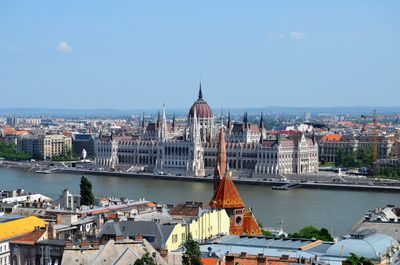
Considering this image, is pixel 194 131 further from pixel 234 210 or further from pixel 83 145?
pixel 234 210

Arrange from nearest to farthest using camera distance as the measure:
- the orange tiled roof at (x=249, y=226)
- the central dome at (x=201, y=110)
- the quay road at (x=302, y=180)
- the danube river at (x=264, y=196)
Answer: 1. the orange tiled roof at (x=249, y=226)
2. the danube river at (x=264, y=196)
3. the quay road at (x=302, y=180)
4. the central dome at (x=201, y=110)

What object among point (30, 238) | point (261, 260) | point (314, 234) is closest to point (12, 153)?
point (314, 234)

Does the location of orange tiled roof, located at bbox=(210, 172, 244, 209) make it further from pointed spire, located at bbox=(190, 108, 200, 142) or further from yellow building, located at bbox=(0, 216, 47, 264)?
pointed spire, located at bbox=(190, 108, 200, 142)

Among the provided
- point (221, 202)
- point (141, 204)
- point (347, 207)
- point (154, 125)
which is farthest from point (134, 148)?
point (221, 202)

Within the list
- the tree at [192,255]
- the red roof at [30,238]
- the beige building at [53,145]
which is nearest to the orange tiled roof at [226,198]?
the red roof at [30,238]

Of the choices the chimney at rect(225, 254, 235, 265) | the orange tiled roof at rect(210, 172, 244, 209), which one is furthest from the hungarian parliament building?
the chimney at rect(225, 254, 235, 265)

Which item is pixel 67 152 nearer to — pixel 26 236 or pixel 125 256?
pixel 26 236

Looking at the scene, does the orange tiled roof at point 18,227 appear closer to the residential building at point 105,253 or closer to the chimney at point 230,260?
the residential building at point 105,253
